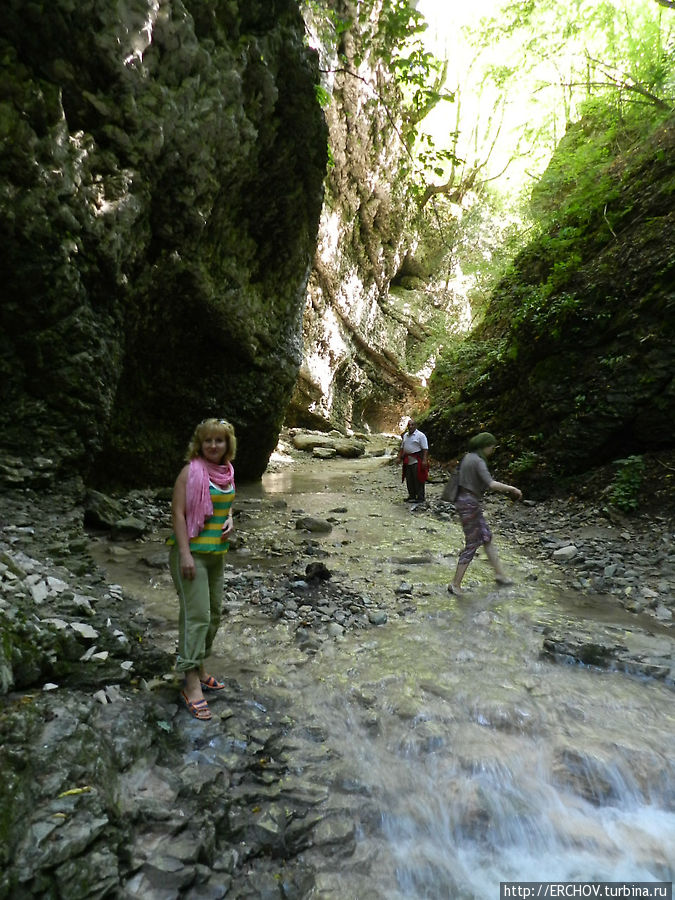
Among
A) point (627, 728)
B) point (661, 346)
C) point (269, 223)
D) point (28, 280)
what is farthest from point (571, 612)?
point (269, 223)

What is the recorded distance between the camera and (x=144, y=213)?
760 cm

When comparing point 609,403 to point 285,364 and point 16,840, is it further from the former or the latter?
point 16,840

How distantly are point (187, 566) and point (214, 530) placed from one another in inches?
12.0

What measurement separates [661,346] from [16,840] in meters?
10.5

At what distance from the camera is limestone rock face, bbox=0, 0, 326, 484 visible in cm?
587

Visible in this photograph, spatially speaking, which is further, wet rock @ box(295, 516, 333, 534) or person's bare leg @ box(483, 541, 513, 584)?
wet rock @ box(295, 516, 333, 534)

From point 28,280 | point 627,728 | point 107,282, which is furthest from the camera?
point 107,282

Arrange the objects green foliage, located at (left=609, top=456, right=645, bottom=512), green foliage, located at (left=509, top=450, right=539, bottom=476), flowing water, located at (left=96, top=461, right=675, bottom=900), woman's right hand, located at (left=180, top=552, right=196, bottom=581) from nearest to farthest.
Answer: flowing water, located at (left=96, top=461, right=675, bottom=900) < woman's right hand, located at (left=180, top=552, right=196, bottom=581) < green foliage, located at (left=609, top=456, right=645, bottom=512) < green foliage, located at (left=509, top=450, right=539, bottom=476)

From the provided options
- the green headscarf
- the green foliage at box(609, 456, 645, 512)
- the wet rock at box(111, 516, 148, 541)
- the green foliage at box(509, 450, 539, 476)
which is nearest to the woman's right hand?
the green headscarf

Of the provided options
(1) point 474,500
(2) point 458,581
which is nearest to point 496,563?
(2) point 458,581

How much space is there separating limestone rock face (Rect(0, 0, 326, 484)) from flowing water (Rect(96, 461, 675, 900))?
12.5 ft

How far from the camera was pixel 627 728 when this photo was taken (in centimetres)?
362

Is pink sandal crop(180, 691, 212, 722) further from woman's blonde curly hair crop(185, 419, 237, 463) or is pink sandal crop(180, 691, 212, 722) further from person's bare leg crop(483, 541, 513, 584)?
person's bare leg crop(483, 541, 513, 584)

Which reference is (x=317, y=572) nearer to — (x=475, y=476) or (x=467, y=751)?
(x=475, y=476)
